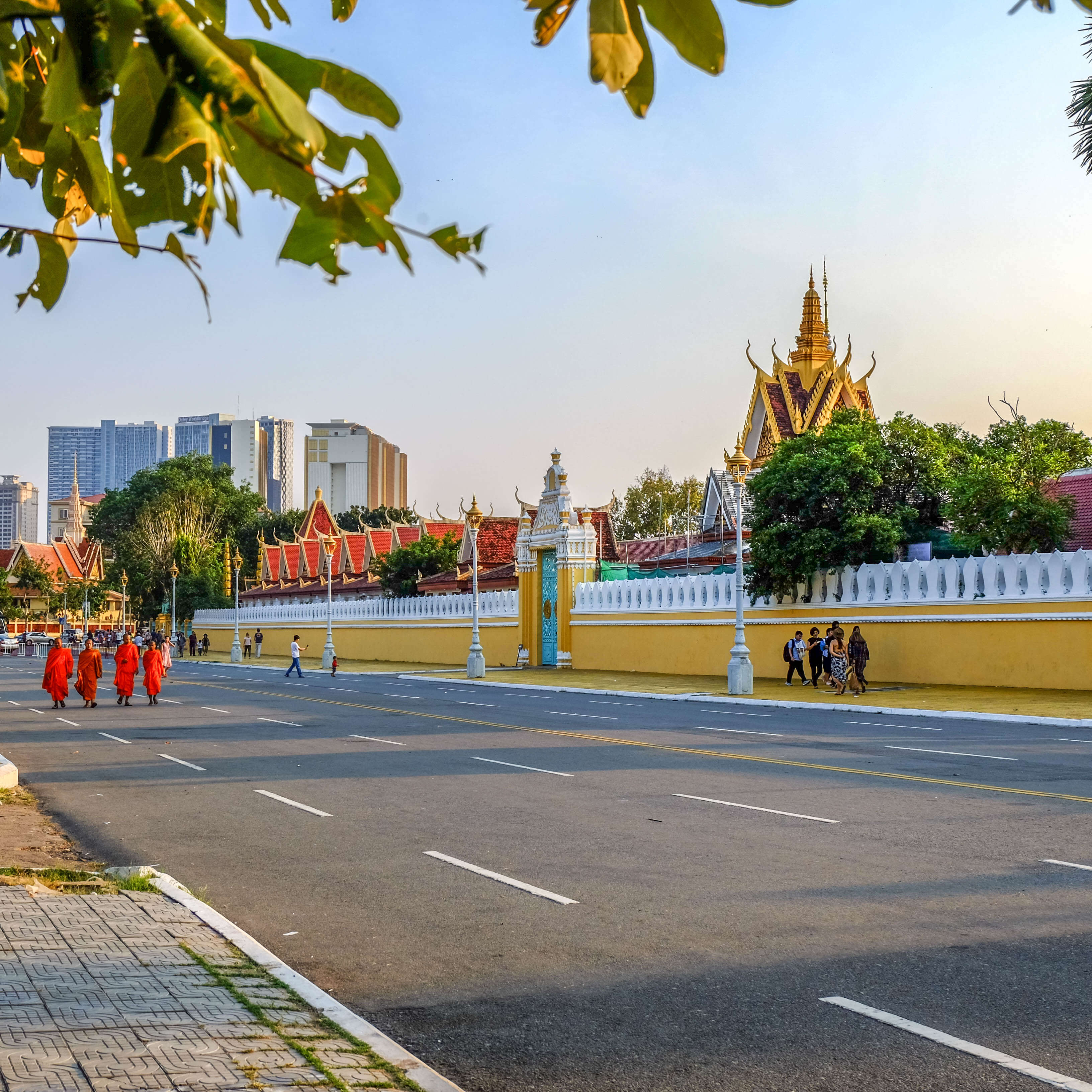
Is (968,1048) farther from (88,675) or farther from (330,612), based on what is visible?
(330,612)

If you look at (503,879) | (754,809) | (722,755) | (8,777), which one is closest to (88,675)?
(8,777)

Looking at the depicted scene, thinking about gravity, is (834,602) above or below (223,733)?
above

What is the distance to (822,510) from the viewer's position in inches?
1310

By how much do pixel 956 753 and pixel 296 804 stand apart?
8668mm

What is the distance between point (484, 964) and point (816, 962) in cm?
170

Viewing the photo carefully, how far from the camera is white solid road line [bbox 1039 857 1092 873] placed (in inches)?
335

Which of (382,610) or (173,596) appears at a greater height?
(173,596)

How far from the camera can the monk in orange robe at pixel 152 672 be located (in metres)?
28.0

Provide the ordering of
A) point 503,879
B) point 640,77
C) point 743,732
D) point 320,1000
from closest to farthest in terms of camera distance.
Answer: point 640,77, point 320,1000, point 503,879, point 743,732

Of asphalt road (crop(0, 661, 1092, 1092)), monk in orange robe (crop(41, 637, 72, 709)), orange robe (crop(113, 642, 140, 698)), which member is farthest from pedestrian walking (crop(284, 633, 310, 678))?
asphalt road (crop(0, 661, 1092, 1092))

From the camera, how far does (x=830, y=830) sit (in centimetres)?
1023

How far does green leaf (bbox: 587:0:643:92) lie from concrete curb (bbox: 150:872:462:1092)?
147 inches

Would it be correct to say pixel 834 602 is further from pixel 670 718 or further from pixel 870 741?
pixel 870 741

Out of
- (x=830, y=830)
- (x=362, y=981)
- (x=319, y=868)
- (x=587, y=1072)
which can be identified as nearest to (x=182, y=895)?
Result: (x=319, y=868)
